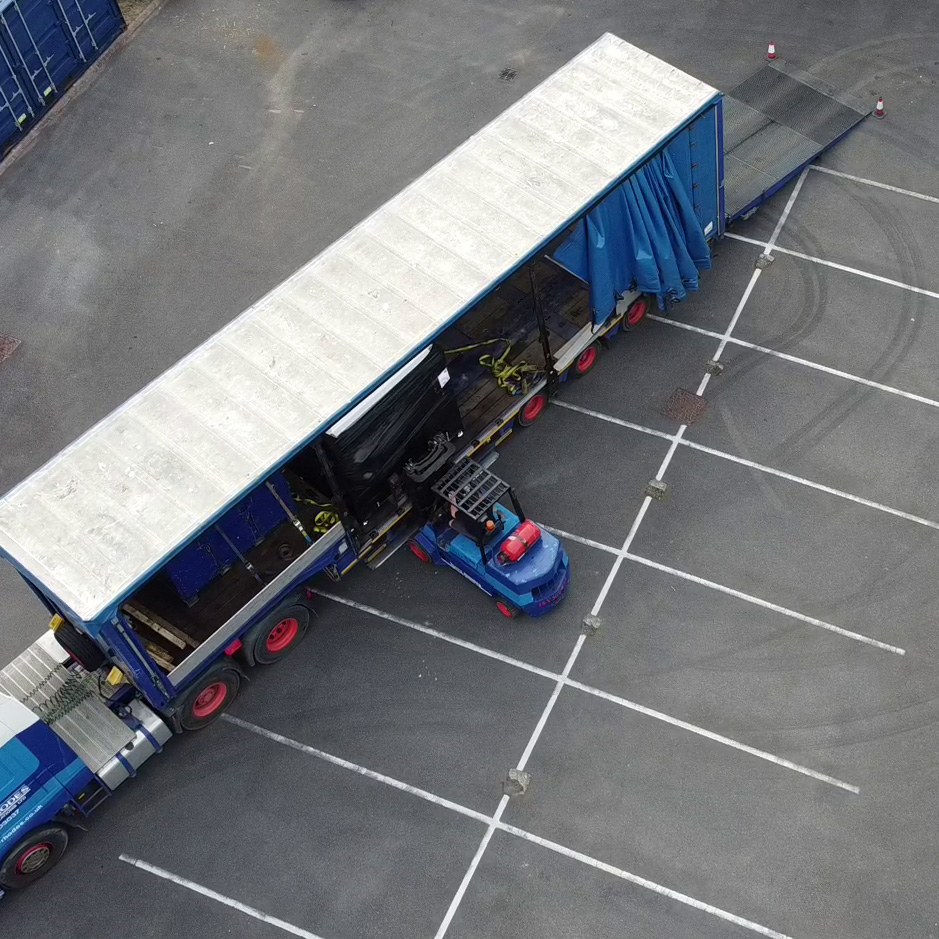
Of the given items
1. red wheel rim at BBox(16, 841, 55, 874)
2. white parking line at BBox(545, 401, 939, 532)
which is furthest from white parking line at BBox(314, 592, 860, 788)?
red wheel rim at BBox(16, 841, 55, 874)

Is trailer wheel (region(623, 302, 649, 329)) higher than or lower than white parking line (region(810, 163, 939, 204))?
higher

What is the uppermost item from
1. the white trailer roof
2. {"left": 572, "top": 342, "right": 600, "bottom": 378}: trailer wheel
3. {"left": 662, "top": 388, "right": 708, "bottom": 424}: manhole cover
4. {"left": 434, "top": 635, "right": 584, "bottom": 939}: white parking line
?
the white trailer roof

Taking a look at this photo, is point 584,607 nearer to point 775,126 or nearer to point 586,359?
point 586,359

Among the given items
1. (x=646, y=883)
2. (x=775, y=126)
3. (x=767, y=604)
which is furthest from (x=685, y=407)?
(x=646, y=883)

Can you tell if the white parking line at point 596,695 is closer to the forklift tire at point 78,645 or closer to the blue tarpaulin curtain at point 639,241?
the forklift tire at point 78,645

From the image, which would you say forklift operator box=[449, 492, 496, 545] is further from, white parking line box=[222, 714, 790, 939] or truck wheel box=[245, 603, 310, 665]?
white parking line box=[222, 714, 790, 939]

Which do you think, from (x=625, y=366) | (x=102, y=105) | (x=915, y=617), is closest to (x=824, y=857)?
(x=915, y=617)
